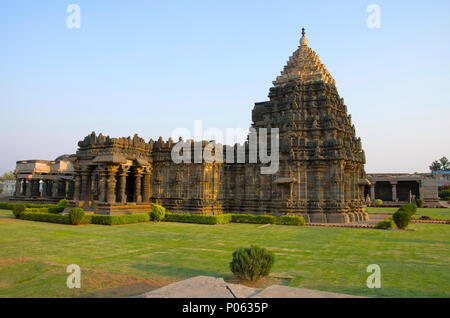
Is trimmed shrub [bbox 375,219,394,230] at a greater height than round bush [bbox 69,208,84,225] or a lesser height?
lesser

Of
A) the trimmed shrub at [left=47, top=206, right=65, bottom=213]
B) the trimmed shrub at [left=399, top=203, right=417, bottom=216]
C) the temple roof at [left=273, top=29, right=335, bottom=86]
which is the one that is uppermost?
the temple roof at [left=273, top=29, right=335, bottom=86]

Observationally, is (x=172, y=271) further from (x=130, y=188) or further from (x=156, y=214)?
(x=130, y=188)

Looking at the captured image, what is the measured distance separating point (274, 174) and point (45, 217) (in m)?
19.2

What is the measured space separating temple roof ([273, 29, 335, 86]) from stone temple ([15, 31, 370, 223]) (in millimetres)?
105

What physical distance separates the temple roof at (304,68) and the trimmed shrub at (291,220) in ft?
46.0

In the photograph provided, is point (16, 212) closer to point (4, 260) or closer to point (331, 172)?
point (4, 260)

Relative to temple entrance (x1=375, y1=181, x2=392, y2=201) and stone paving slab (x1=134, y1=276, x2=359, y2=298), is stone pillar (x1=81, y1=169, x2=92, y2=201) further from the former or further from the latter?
temple entrance (x1=375, y1=181, x2=392, y2=201)

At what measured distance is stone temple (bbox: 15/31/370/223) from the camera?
2830cm

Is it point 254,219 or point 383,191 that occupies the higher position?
point 383,191

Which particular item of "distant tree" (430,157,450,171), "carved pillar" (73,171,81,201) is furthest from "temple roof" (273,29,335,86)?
"distant tree" (430,157,450,171)

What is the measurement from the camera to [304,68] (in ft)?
110

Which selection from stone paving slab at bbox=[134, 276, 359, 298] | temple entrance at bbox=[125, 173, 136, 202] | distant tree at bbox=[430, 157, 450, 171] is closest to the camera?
stone paving slab at bbox=[134, 276, 359, 298]

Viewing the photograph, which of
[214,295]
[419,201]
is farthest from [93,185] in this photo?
[419,201]

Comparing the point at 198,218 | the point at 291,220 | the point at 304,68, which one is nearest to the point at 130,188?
the point at 198,218
